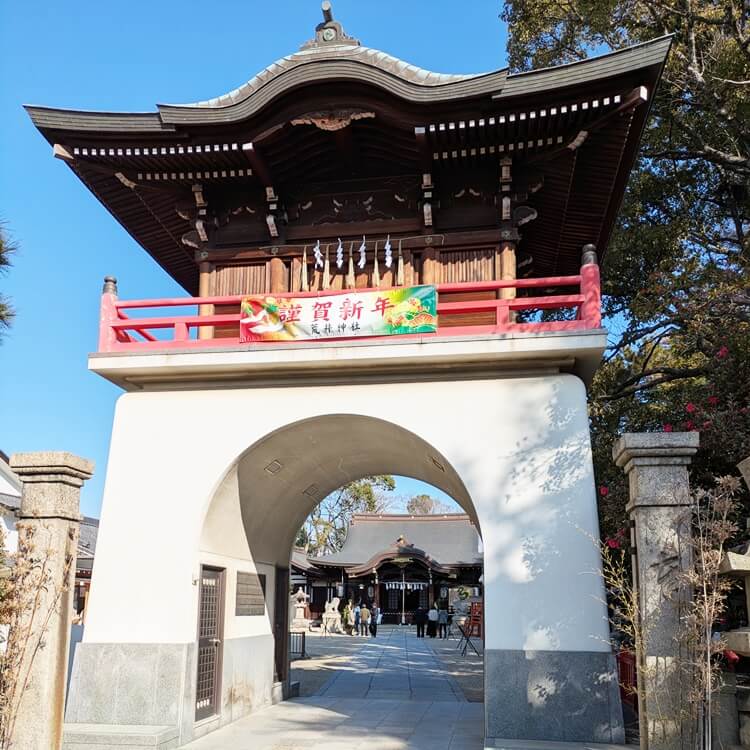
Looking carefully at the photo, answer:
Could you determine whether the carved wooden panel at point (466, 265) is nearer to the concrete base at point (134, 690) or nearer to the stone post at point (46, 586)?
the stone post at point (46, 586)

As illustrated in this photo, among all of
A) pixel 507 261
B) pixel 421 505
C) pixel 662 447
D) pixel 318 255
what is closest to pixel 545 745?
pixel 662 447

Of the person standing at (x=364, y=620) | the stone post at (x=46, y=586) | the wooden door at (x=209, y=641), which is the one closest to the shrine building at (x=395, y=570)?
the person standing at (x=364, y=620)

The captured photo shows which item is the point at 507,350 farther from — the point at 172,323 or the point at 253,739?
the point at 253,739

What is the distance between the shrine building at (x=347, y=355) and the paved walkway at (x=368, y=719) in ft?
1.45

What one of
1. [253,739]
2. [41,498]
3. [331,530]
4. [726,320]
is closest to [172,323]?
[41,498]

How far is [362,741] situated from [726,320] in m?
6.68

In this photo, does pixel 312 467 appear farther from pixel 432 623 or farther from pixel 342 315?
pixel 432 623

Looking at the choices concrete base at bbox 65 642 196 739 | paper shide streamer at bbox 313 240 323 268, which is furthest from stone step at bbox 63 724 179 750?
paper shide streamer at bbox 313 240 323 268

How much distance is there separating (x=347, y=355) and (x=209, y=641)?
11.7ft

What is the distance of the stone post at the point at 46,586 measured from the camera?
5502mm

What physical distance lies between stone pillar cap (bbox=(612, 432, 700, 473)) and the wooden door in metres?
4.89

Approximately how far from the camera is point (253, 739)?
7.89m

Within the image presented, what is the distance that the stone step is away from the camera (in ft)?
22.5

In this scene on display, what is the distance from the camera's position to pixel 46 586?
18.4 feet
